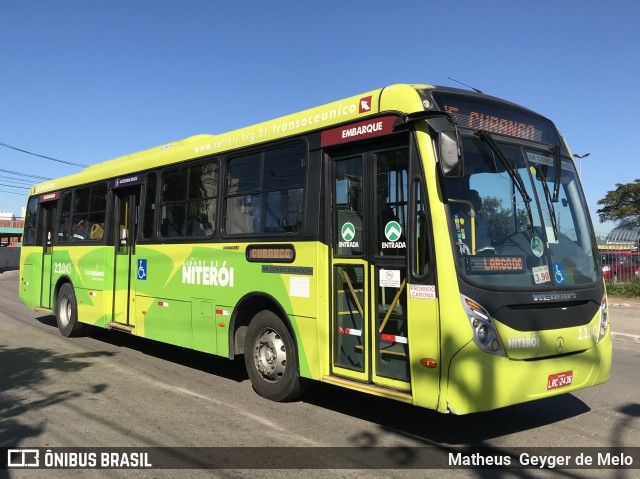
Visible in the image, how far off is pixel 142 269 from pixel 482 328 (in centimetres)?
581

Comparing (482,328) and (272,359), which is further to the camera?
(272,359)

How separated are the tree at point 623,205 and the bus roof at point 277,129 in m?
35.1

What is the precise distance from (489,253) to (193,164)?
14.9ft

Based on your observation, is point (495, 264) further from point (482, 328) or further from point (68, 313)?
point (68, 313)

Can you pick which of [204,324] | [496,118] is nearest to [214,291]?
[204,324]

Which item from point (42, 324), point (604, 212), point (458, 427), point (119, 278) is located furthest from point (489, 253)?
point (604, 212)

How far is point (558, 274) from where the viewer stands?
491 centimetres

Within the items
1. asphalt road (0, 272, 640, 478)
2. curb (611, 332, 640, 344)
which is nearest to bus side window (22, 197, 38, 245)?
asphalt road (0, 272, 640, 478)

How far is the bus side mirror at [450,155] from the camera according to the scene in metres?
4.36

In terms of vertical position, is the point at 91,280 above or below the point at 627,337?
above

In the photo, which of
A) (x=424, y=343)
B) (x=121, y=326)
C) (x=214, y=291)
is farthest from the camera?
(x=121, y=326)

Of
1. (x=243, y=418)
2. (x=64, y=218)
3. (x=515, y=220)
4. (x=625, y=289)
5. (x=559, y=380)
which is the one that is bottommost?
(x=243, y=418)

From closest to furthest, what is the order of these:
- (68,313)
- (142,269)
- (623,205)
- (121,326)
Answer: (142,269), (121,326), (68,313), (623,205)

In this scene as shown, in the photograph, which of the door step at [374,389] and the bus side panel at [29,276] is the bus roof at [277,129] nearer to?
the door step at [374,389]
